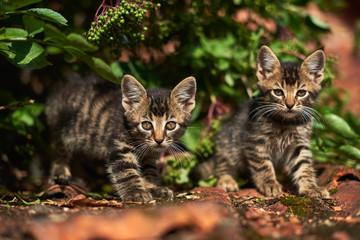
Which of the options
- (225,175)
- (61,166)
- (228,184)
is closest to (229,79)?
(225,175)

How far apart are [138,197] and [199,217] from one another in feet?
5.15

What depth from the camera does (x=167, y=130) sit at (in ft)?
11.8

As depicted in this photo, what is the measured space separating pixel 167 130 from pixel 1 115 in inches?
72.0

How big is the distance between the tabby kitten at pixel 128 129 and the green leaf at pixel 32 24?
→ 0.96m

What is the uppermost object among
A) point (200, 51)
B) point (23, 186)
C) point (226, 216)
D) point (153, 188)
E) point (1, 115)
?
point (200, 51)

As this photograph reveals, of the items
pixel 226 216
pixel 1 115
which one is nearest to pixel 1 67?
pixel 1 115

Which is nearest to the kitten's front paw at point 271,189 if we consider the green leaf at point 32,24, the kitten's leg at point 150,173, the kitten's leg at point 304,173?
the kitten's leg at point 304,173

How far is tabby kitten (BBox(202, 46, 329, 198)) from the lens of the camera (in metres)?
3.83

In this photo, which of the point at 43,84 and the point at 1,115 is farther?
the point at 43,84

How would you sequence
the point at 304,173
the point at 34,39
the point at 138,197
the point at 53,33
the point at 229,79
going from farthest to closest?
the point at 229,79 < the point at 304,173 < the point at 138,197 < the point at 34,39 < the point at 53,33

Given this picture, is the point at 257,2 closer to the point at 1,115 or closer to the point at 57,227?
the point at 1,115

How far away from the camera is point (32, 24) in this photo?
2.73 m

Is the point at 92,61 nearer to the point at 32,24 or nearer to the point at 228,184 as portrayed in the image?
the point at 32,24

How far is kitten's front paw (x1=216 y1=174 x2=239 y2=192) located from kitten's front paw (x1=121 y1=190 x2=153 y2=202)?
1090mm
